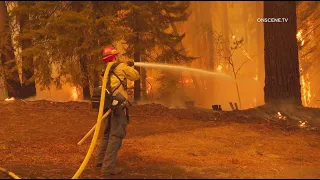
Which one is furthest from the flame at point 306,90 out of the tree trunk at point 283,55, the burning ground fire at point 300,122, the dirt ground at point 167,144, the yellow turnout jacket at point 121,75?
the yellow turnout jacket at point 121,75

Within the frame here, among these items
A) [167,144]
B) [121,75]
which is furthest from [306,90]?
[121,75]

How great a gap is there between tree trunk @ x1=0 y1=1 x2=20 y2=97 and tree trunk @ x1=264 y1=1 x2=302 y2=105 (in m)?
9.48

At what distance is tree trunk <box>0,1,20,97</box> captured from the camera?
1502cm

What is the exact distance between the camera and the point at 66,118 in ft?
34.5

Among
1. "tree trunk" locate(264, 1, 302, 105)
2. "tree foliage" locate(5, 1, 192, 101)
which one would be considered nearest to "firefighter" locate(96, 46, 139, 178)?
"tree foliage" locate(5, 1, 192, 101)

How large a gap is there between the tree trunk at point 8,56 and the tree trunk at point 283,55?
9481 millimetres

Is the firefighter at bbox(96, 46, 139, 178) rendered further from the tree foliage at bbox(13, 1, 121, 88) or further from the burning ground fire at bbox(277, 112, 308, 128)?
the tree foliage at bbox(13, 1, 121, 88)

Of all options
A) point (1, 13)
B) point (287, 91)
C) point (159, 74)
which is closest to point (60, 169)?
point (287, 91)

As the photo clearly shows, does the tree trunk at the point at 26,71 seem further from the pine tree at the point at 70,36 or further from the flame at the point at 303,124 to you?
the flame at the point at 303,124

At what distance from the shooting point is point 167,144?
792 cm

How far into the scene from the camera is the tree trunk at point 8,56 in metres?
15.0

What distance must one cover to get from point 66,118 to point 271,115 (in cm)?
→ 580

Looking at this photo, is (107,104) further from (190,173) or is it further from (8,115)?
(8,115)

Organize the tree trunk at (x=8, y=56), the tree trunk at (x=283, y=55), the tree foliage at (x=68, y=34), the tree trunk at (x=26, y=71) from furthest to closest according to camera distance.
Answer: the tree trunk at (x=8, y=56) → the tree trunk at (x=26, y=71) → the tree foliage at (x=68, y=34) → the tree trunk at (x=283, y=55)
